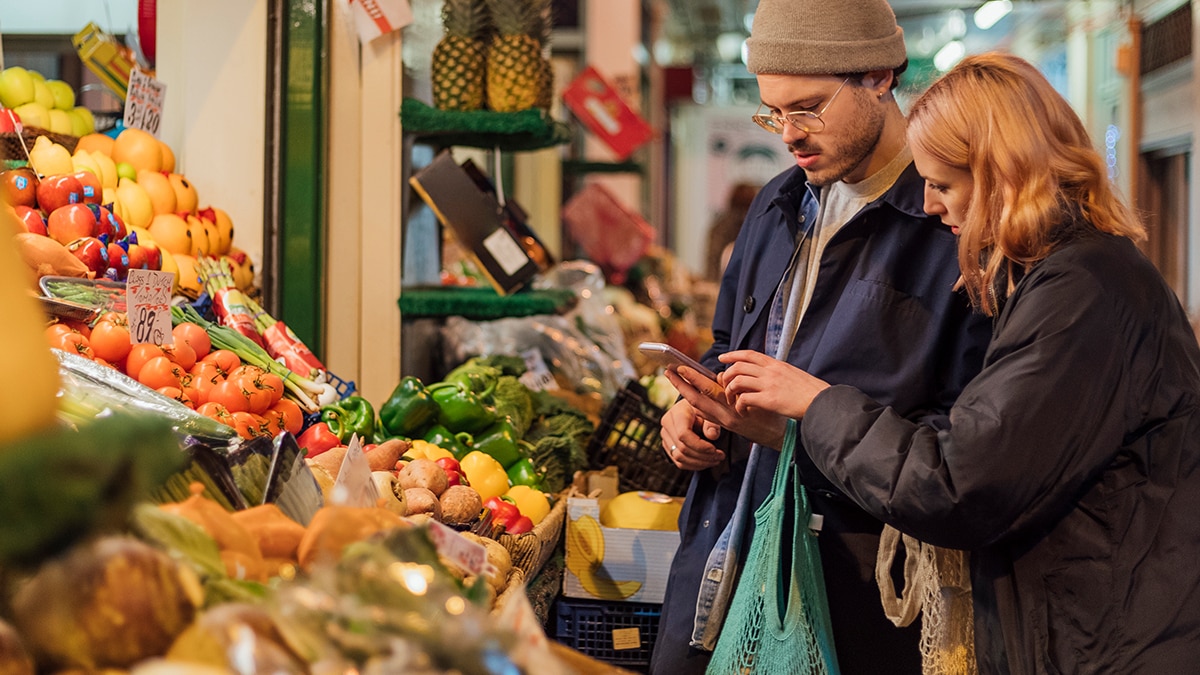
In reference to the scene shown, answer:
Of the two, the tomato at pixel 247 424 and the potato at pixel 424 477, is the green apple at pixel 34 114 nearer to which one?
the tomato at pixel 247 424

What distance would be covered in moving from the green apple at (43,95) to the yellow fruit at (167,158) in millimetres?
302

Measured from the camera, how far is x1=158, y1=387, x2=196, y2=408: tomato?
8.09ft

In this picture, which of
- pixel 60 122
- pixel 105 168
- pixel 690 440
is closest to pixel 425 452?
pixel 690 440

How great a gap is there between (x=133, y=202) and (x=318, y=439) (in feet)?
2.96

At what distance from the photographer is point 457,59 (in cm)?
368

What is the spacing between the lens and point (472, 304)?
3736mm

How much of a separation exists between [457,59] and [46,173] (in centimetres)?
133

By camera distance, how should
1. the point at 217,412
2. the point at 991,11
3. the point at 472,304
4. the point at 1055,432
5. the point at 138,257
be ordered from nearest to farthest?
the point at 1055,432 < the point at 217,412 < the point at 138,257 < the point at 472,304 < the point at 991,11

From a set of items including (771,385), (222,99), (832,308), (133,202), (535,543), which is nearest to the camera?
(771,385)

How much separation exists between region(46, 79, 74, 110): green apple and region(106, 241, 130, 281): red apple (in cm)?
60

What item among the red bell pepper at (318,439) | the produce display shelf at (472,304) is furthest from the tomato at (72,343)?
the produce display shelf at (472,304)

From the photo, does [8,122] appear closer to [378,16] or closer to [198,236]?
[198,236]

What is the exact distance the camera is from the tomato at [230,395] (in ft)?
8.32

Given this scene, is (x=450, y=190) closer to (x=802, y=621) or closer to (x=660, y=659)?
(x=660, y=659)
